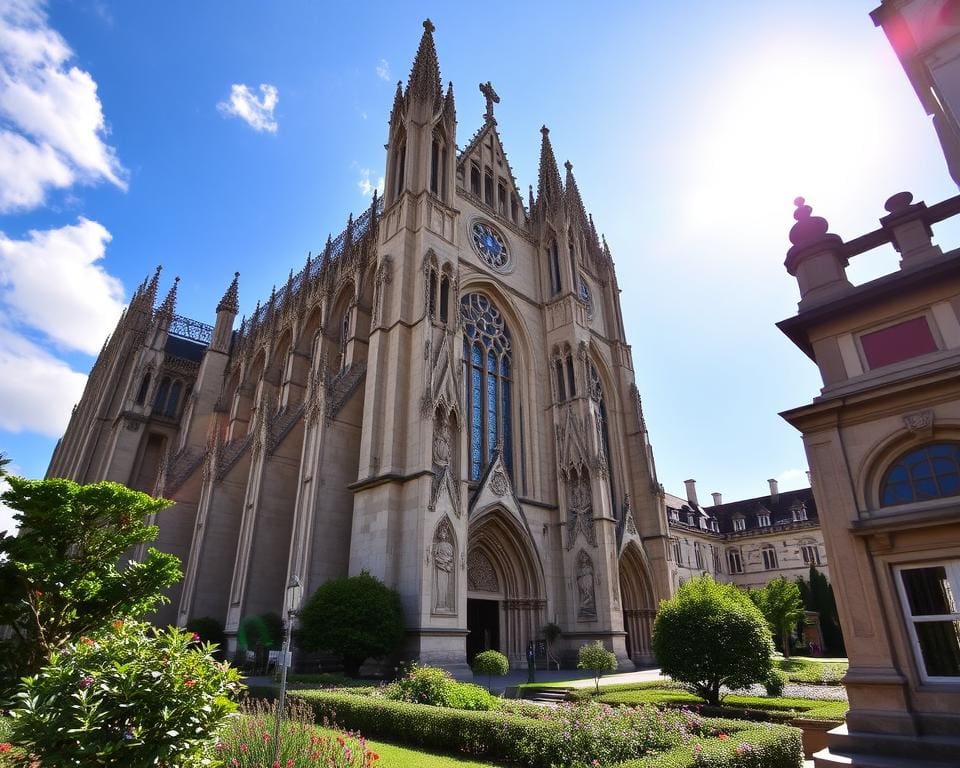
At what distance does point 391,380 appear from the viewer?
71.1 feet

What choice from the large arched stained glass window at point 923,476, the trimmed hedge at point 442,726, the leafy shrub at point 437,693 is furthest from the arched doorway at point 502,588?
the large arched stained glass window at point 923,476

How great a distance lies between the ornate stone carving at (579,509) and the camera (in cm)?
2426

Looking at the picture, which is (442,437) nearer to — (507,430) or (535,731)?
(507,430)

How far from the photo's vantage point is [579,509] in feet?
81.5

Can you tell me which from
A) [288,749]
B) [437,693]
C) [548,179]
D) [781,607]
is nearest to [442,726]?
[437,693]

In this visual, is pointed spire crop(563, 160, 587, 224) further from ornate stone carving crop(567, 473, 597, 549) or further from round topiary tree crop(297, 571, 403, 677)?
round topiary tree crop(297, 571, 403, 677)

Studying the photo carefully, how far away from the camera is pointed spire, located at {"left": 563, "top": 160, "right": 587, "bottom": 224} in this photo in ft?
118

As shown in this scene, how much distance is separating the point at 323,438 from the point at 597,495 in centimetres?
1185

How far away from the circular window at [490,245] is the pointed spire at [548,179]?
510 centimetres

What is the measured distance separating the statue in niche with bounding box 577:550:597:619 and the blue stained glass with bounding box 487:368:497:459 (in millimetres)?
5946

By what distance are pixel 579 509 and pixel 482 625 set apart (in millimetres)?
6391

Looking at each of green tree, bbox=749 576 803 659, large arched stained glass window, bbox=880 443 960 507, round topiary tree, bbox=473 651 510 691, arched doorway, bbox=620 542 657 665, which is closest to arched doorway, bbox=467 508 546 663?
round topiary tree, bbox=473 651 510 691

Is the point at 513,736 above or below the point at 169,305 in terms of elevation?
below

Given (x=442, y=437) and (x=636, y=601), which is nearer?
(x=442, y=437)
